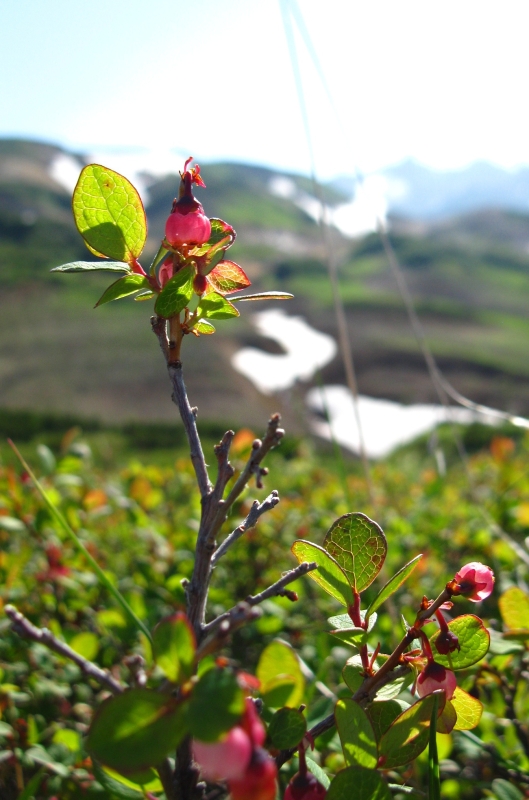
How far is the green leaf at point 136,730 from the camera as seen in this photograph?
0.72ft

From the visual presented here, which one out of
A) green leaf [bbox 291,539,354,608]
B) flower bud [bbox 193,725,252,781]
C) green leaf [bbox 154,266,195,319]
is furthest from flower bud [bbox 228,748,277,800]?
green leaf [bbox 154,266,195,319]

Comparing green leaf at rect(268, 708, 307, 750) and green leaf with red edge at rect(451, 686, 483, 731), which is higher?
green leaf at rect(268, 708, 307, 750)

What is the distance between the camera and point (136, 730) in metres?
0.23

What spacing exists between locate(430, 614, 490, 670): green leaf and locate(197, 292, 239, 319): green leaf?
0.21 m

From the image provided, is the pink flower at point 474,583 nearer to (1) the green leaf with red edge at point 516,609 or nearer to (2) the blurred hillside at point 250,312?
(1) the green leaf with red edge at point 516,609

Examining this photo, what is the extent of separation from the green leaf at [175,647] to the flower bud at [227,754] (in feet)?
0.11

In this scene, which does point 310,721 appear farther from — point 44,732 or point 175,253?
point 175,253

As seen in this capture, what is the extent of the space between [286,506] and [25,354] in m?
8.74

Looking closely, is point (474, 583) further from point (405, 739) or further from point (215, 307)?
point (215, 307)

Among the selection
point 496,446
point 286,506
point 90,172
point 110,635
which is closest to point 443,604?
point 90,172

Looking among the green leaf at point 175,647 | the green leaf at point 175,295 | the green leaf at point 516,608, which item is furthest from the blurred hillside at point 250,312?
the green leaf at point 175,647

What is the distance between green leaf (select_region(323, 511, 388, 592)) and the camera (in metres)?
0.34

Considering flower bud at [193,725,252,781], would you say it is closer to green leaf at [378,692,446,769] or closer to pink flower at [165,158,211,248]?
green leaf at [378,692,446,769]

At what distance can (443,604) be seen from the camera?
34cm
